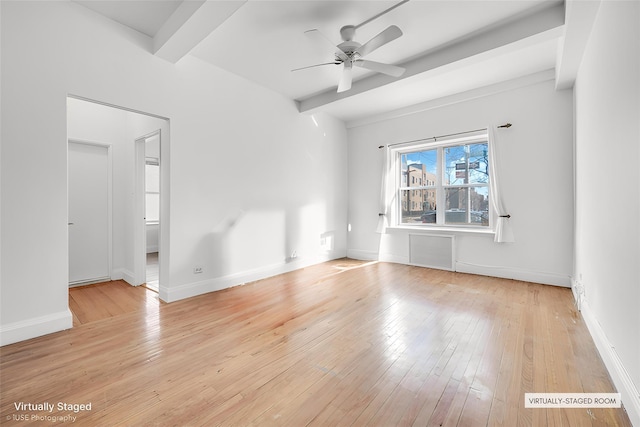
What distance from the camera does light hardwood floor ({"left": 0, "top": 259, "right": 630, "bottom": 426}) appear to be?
1.48 m

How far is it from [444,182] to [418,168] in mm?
579

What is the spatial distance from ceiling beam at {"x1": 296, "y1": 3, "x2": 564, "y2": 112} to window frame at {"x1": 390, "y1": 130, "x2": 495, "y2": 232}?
5.24 ft

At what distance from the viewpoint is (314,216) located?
16.9 ft

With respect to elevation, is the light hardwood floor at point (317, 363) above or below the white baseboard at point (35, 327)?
below

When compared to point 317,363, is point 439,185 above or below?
above

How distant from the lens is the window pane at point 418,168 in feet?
16.6

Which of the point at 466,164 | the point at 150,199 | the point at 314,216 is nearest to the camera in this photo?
the point at 466,164

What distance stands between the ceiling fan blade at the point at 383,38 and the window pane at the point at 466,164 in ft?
9.36

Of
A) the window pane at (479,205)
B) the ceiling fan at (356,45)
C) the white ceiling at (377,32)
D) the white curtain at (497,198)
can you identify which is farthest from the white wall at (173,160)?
the white curtain at (497,198)

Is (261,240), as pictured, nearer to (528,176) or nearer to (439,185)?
(439,185)

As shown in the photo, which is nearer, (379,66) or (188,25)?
(188,25)

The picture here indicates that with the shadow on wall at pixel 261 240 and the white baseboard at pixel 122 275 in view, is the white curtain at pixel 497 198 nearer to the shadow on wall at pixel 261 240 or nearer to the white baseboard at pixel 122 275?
the shadow on wall at pixel 261 240

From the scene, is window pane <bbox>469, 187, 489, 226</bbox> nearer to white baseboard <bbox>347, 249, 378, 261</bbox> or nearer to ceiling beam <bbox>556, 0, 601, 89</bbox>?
ceiling beam <bbox>556, 0, 601, 89</bbox>

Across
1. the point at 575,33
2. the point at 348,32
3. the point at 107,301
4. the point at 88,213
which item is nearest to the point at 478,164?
the point at 575,33
